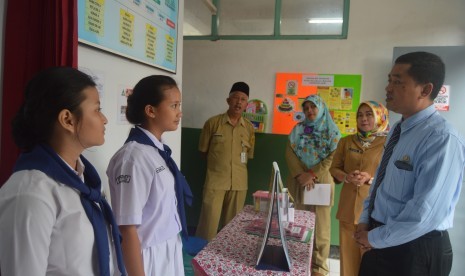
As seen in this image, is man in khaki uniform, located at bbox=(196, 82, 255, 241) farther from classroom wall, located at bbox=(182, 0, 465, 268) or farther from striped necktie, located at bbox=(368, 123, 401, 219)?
striped necktie, located at bbox=(368, 123, 401, 219)

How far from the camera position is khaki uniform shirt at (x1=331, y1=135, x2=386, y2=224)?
2.38 metres

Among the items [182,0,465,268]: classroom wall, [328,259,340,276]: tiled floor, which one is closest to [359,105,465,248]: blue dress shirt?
[328,259,340,276]: tiled floor

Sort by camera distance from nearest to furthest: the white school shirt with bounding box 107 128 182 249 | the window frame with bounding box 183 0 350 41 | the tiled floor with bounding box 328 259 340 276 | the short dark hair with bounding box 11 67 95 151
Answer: the short dark hair with bounding box 11 67 95 151 → the white school shirt with bounding box 107 128 182 249 → the tiled floor with bounding box 328 259 340 276 → the window frame with bounding box 183 0 350 41

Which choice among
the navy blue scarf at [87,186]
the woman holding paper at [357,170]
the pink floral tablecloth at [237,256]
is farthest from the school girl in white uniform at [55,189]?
the woman holding paper at [357,170]

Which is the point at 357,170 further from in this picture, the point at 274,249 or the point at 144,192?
the point at 144,192

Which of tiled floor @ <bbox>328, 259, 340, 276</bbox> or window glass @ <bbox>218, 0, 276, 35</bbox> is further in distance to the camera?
window glass @ <bbox>218, 0, 276, 35</bbox>

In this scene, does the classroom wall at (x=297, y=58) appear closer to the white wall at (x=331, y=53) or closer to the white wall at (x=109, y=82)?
the white wall at (x=331, y=53)

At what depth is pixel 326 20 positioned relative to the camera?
3.47 meters

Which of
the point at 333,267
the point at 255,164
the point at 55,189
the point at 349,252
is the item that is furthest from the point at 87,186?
the point at 333,267

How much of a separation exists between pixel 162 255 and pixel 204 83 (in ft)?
8.74

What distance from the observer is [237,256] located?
1463mm

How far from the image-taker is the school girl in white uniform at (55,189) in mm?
725

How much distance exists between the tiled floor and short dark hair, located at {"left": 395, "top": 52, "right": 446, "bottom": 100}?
86.2 inches

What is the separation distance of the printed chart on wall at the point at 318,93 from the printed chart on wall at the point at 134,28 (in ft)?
4.86
